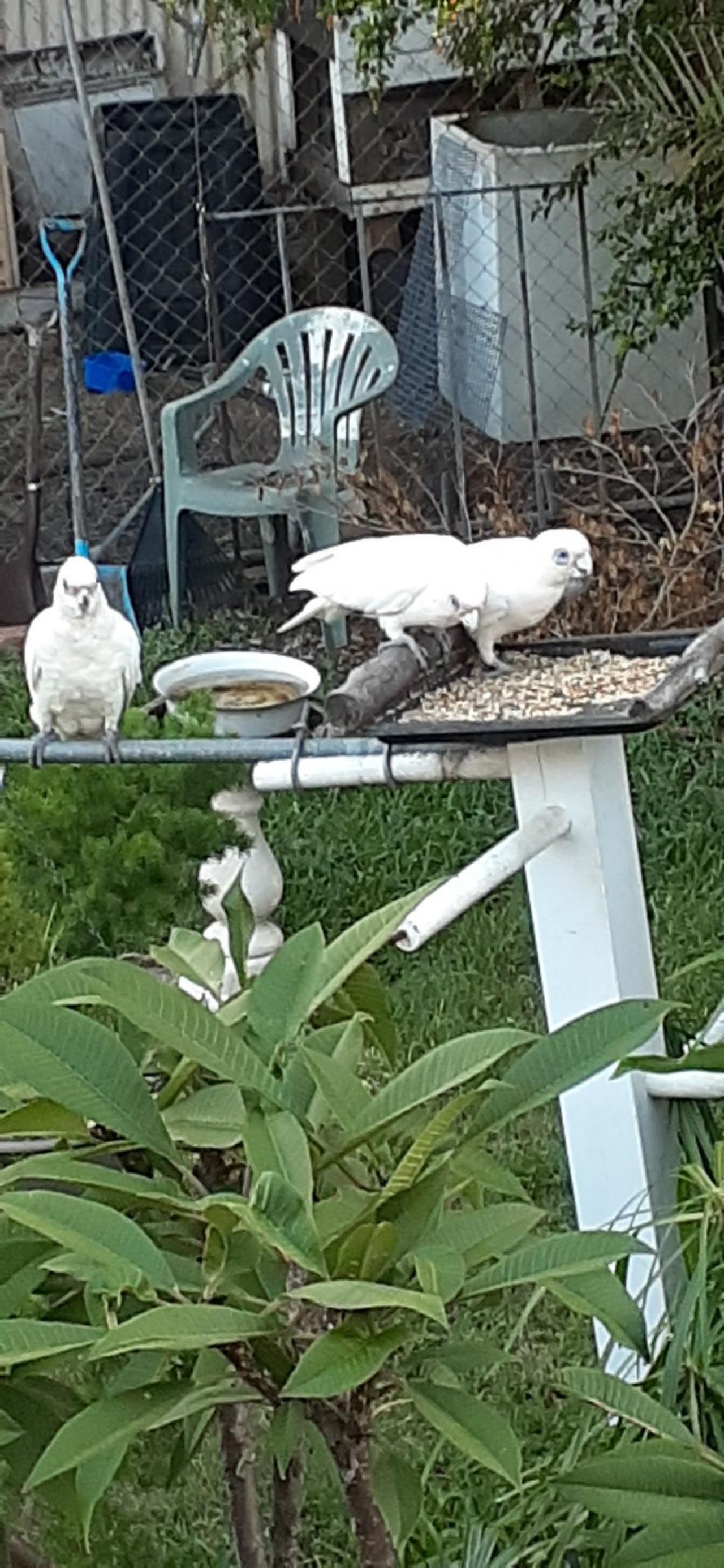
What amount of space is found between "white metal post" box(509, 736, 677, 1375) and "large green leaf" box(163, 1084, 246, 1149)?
2.24 feet

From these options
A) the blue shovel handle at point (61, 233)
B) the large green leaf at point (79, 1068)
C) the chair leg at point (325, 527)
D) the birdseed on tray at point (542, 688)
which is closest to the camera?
the large green leaf at point (79, 1068)

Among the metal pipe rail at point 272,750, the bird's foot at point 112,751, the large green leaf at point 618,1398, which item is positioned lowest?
the large green leaf at point 618,1398

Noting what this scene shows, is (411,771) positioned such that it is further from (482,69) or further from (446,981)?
(482,69)

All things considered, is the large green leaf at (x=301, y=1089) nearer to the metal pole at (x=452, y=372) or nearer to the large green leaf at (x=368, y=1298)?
the large green leaf at (x=368, y=1298)

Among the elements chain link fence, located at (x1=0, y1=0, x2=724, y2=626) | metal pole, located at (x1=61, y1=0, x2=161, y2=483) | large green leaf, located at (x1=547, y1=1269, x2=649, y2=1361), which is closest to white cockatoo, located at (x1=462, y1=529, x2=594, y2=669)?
large green leaf, located at (x1=547, y1=1269, x2=649, y2=1361)

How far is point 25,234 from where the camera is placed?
8688mm

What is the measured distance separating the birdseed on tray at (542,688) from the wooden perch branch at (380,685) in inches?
1.1

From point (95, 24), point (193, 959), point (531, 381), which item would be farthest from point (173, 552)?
point (95, 24)

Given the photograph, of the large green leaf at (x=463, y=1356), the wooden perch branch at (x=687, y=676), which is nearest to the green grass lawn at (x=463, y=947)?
the wooden perch branch at (x=687, y=676)

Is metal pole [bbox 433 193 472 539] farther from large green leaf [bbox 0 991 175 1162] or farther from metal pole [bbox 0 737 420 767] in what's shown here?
large green leaf [bbox 0 991 175 1162]

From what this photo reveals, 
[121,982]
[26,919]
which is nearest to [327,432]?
[26,919]

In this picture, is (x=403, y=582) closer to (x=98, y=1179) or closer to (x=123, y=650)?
(x=123, y=650)

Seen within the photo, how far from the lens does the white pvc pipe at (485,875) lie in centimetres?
140

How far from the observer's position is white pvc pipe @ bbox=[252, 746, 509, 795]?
1474 millimetres
